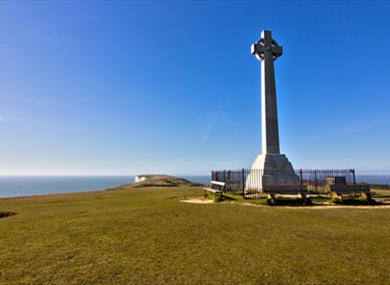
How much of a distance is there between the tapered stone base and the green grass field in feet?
31.7

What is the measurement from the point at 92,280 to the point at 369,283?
486 cm

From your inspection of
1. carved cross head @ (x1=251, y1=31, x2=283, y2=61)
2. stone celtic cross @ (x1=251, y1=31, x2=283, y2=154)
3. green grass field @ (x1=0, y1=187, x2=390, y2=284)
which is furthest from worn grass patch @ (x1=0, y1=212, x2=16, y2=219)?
carved cross head @ (x1=251, y1=31, x2=283, y2=61)

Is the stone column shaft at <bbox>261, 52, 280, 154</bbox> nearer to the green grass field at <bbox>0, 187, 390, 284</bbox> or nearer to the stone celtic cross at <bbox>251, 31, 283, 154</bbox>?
the stone celtic cross at <bbox>251, 31, 283, 154</bbox>

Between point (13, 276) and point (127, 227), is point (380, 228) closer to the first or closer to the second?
point (127, 227)

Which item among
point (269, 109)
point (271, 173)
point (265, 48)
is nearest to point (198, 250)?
point (271, 173)

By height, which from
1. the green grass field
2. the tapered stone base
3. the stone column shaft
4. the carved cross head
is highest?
the carved cross head

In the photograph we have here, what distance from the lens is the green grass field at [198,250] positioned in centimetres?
464

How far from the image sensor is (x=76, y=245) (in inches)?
263

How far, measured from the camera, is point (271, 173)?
20.2 m

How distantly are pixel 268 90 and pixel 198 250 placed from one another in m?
19.1

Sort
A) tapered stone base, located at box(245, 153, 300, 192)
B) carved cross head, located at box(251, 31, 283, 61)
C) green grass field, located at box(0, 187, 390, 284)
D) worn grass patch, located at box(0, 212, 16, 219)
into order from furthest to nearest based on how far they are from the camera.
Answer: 1. carved cross head, located at box(251, 31, 283, 61)
2. tapered stone base, located at box(245, 153, 300, 192)
3. worn grass patch, located at box(0, 212, 16, 219)
4. green grass field, located at box(0, 187, 390, 284)

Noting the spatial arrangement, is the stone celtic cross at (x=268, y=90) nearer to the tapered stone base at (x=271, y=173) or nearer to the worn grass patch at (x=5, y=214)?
the tapered stone base at (x=271, y=173)

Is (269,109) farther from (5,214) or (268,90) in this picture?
(5,214)

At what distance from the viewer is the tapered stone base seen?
19844 millimetres
